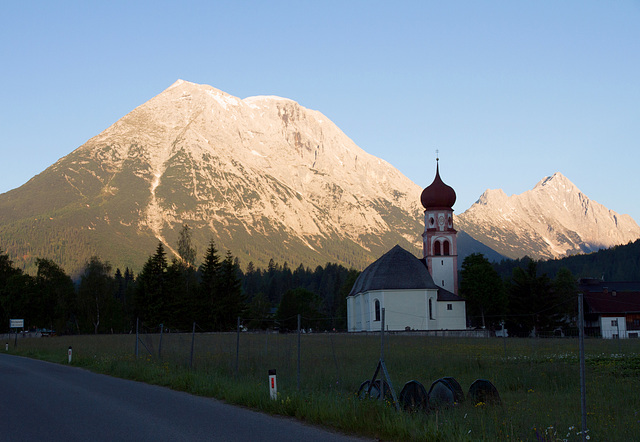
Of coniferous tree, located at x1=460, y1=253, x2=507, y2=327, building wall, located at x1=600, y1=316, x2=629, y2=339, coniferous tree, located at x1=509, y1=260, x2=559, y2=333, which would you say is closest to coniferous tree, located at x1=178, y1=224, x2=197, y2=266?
coniferous tree, located at x1=460, y1=253, x2=507, y2=327

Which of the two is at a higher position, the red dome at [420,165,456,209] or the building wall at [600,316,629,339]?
the red dome at [420,165,456,209]

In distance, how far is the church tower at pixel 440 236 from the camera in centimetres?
7866

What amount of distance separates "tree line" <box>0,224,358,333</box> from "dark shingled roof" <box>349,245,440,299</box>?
7588mm

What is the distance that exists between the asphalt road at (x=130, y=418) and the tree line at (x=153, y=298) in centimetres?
3095

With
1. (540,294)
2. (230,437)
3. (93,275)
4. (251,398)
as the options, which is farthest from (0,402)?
(93,275)

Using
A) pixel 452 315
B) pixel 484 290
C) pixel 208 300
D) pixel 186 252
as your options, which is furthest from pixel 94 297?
pixel 484 290

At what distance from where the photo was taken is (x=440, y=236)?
79500mm

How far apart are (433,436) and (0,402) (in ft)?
35.5

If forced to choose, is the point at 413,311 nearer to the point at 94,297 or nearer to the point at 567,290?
the point at 567,290

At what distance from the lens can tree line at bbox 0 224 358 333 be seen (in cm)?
7625

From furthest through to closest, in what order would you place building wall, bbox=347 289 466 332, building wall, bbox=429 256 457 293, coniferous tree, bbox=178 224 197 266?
coniferous tree, bbox=178 224 197 266 → building wall, bbox=429 256 457 293 → building wall, bbox=347 289 466 332

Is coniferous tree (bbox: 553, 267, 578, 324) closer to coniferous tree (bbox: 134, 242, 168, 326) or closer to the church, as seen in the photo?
the church

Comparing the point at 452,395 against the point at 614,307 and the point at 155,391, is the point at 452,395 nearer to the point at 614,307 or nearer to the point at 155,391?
the point at 155,391

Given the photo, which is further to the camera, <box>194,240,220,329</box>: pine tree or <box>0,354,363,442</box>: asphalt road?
<box>194,240,220,329</box>: pine tree
